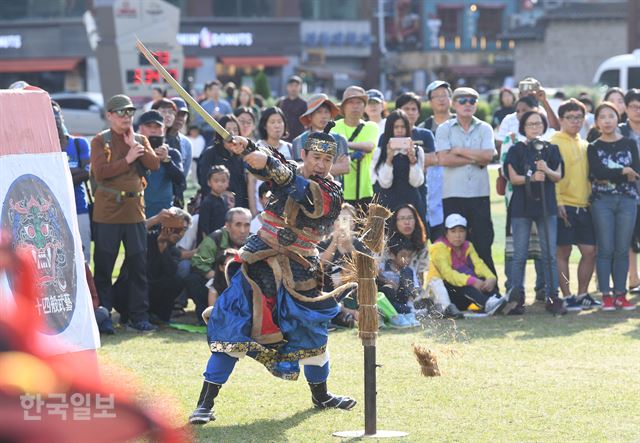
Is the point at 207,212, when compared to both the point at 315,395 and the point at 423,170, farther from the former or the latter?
the point at 315,395

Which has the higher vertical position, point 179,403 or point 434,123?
point 434,123

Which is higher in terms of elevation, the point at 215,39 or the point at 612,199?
the point at 215,39

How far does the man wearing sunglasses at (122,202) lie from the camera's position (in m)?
9.39

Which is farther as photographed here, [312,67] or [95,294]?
[312,67]

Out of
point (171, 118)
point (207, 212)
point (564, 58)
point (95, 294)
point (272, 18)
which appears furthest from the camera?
point (272, 18)

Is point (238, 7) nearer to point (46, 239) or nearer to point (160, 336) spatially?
point (160, 336)

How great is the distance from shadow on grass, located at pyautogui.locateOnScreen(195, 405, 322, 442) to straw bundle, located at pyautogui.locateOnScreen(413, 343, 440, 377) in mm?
1205

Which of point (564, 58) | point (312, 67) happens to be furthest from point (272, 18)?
point (564, 58)

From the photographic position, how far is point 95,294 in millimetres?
9484

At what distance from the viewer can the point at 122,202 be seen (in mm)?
9641

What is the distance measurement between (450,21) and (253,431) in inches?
2598

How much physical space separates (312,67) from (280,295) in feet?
178

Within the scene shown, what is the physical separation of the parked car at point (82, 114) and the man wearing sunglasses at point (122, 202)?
28204 millimetres

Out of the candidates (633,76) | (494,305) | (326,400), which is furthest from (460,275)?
(633,76)
